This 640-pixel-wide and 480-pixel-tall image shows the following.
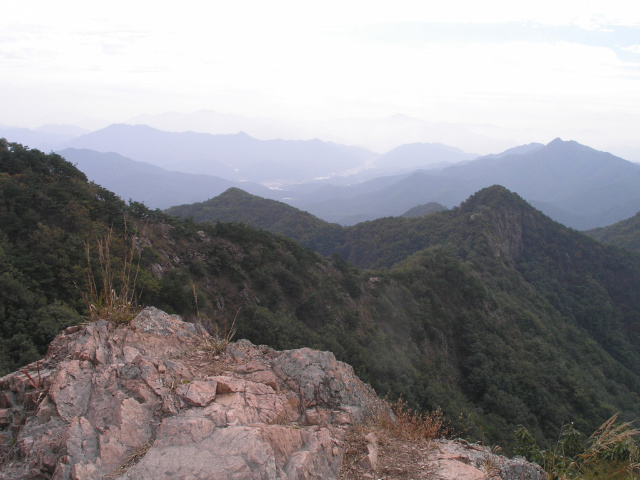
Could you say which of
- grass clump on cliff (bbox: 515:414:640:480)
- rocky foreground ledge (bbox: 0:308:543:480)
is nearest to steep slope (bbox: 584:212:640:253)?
grass clump on cliff (bbox: 515:414:640:480)

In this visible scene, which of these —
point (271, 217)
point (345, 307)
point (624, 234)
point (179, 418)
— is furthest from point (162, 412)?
point (624, 234)

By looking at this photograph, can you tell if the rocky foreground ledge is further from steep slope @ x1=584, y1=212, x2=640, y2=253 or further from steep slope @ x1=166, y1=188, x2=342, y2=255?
steep slope @ x1=584, y1=212, x2=640, y2=253

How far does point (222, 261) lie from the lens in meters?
16.6

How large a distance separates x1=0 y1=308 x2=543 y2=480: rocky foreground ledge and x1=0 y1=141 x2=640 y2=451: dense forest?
1073 mm

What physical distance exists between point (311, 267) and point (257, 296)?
Answer: 4727mm

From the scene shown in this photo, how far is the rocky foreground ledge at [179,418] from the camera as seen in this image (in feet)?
9.23

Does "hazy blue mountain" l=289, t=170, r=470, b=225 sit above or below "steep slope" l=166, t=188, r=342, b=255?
above

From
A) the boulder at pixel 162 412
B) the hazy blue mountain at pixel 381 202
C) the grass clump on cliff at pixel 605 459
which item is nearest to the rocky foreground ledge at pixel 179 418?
the boulder at pixel 162 412

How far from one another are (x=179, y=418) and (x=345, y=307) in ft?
51.6

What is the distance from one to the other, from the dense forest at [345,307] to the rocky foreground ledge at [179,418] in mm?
1073

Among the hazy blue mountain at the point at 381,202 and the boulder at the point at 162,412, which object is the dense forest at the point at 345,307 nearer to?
the boulder at the point at 162,412

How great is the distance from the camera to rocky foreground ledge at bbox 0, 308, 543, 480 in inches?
111

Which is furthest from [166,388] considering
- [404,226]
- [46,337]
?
[404,226]

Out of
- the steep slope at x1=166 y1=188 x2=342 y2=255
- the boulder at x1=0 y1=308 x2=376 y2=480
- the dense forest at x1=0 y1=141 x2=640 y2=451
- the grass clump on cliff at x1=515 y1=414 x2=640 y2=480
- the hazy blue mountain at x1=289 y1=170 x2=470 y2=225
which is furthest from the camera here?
the hazy blue mountain at x1=289 y1=170 x2=470 y2=225
